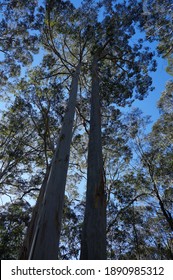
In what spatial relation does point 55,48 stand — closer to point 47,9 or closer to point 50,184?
point 47,9

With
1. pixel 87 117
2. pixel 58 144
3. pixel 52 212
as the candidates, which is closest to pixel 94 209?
pixel 52 212

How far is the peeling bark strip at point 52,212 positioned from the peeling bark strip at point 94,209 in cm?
36

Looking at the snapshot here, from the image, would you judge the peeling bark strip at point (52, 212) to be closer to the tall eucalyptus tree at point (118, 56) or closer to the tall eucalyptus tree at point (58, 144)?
the tall eucalyptus tree at point (58, 144)

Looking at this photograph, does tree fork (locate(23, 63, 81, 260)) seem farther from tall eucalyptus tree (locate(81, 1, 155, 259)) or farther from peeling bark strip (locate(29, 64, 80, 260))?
tall eucalyptus tree (locate(81, 1, 155, 259))

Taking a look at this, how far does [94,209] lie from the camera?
306 cm

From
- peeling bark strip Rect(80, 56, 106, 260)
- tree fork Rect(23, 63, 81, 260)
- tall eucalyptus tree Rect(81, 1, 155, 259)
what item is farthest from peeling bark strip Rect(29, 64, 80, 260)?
tall eucalyptus tree Rect(81, 1, 155, 259)

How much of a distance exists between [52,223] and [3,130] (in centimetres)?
1042

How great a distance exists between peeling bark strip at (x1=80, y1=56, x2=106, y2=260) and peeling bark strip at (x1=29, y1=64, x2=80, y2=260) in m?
0.36

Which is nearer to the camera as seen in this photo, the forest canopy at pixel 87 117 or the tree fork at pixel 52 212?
the tree fork at pixel 52 212

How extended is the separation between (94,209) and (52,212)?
57cm

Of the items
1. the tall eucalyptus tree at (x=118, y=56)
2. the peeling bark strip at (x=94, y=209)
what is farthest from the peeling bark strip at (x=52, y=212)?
the tall eucalyptus tree at (x=118, y=56)

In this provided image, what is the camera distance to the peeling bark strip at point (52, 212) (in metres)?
2.49

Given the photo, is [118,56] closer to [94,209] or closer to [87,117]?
[87,117]

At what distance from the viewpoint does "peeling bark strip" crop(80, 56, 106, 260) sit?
2.56 m
